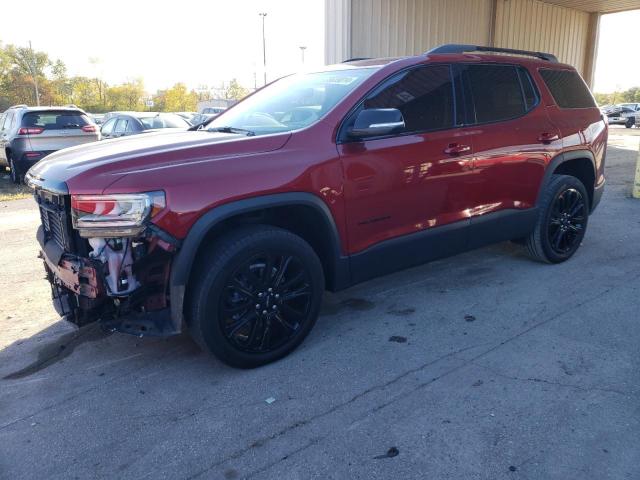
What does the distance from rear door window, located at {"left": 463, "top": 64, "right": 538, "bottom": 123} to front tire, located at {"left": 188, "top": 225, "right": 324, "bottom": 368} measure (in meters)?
1.90

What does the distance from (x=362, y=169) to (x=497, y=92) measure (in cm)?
170

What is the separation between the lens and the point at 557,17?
17266 millimetres

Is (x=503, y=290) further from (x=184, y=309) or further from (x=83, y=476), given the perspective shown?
(x=83, y=476)

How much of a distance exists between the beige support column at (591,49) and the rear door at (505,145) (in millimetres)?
16230

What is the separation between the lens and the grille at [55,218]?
284 cm

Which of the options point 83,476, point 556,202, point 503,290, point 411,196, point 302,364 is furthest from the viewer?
point 556,202

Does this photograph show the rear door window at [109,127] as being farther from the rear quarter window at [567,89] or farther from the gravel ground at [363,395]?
the rear quarter window at [567,89]

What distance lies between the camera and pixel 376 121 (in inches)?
128

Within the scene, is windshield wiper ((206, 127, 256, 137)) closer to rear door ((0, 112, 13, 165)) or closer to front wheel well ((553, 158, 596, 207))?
front wheel well ((553, 158, 596, 207))

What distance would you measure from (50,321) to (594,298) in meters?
4.27

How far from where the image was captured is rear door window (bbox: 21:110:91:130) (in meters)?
11.3

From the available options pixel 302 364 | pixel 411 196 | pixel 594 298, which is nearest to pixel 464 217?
pixel 411 196

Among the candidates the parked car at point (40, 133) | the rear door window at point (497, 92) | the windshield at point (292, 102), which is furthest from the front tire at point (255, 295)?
the parked car at point (40, 133)

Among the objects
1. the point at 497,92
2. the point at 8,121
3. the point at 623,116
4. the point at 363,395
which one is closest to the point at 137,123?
the point at 8,121
